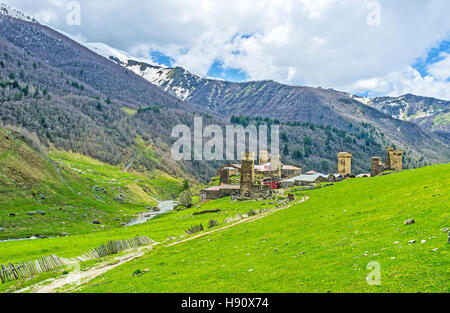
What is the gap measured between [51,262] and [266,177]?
116 metres

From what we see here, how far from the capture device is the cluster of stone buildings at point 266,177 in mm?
91625

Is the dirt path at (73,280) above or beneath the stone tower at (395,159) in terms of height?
beneath

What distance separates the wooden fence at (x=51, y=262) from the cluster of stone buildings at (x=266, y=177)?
48966 millimetres

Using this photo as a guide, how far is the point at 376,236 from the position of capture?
74.1ft

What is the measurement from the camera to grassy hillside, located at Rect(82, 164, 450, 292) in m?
15.0

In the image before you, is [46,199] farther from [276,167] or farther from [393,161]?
[393,161]

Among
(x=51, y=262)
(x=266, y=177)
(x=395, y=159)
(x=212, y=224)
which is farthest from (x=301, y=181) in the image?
(x=51, y=262)

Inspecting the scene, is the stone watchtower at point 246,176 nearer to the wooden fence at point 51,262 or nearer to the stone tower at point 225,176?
the stone tower at point 225,176

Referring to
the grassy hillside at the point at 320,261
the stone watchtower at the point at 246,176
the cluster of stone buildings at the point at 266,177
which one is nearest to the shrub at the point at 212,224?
the grassy hillside at the point at 320,261

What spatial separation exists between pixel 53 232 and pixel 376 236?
7307 centimetres
